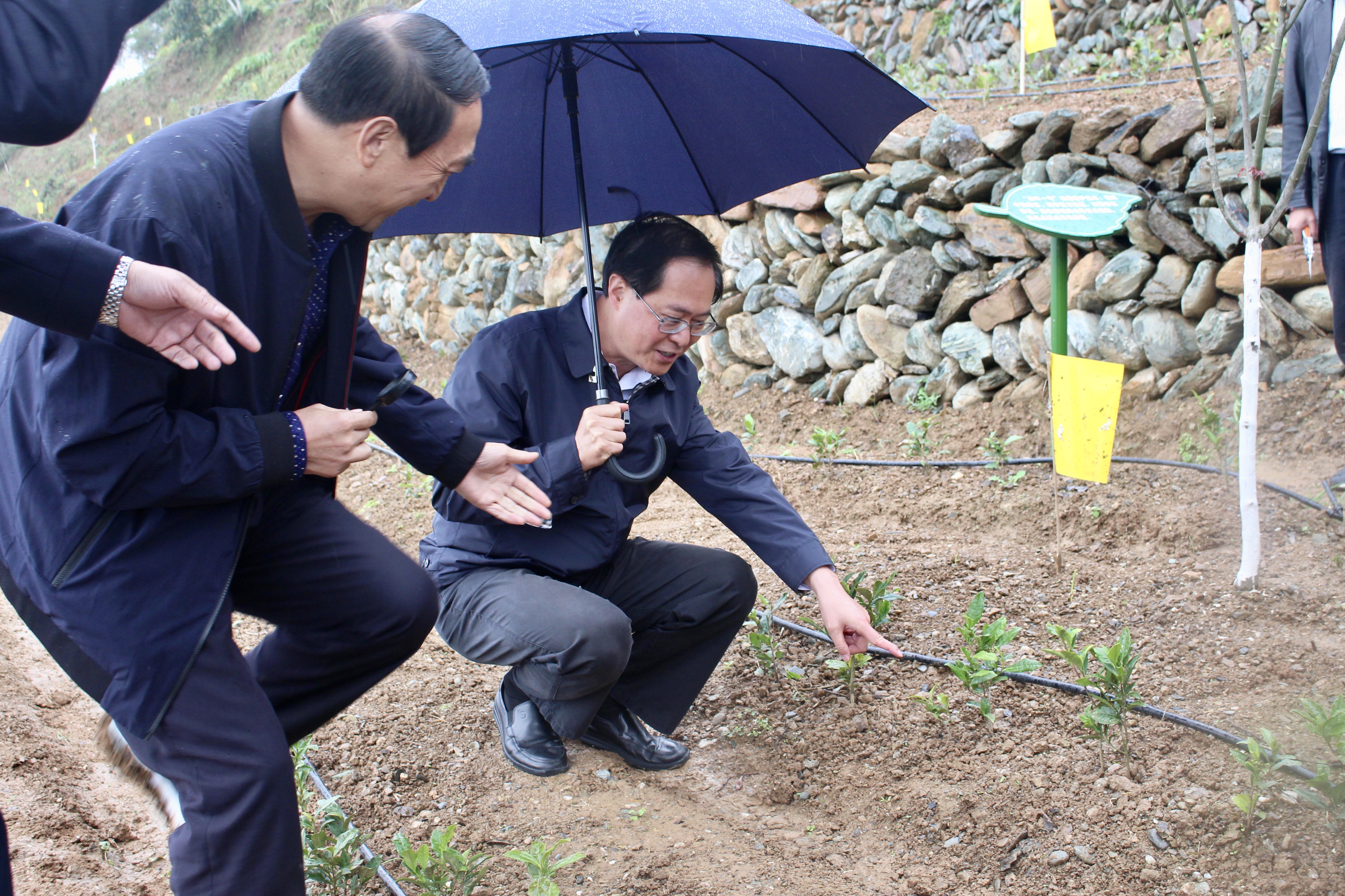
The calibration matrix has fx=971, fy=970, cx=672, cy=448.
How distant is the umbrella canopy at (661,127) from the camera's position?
8.30 feet

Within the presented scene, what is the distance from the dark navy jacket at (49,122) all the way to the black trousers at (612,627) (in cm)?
122

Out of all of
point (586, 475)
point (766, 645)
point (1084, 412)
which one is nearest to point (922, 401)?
point (1084, 412)

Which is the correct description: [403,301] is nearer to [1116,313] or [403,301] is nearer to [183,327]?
[1116,313]

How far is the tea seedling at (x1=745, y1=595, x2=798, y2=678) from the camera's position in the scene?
2820mm

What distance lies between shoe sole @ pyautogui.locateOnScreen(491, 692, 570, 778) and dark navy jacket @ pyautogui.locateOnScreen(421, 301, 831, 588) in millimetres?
404

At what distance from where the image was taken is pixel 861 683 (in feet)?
9.11

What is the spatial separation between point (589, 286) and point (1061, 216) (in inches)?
57.1

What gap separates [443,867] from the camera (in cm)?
201

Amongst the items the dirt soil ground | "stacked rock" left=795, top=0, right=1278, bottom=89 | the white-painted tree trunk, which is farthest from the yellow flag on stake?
the white-painted tree trunk

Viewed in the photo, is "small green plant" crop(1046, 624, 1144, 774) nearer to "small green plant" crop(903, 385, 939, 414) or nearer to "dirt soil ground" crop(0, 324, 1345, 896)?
"dirt soil ground" crop(0, 324, 1345, 896)

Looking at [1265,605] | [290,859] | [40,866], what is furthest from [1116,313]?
[40,866]

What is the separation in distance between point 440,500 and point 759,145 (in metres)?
1.36

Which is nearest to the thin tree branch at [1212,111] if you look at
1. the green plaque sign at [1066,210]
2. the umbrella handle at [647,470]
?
the green plaque sign at [1066,210]

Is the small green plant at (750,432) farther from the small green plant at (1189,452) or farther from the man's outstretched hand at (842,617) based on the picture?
the man's outstretched hand at (842,617)
